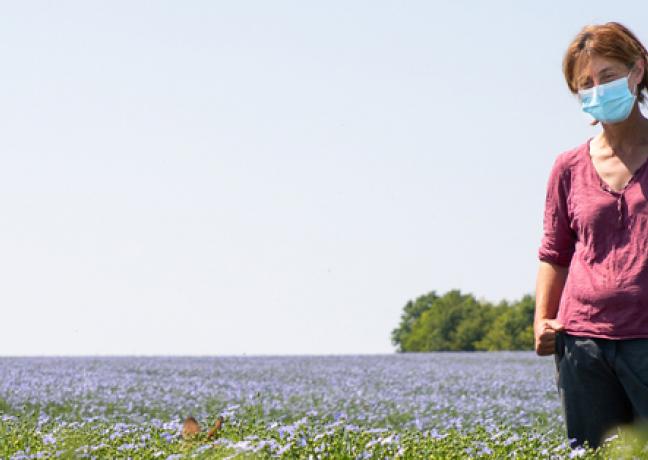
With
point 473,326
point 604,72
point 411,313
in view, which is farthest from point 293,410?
point 411,313

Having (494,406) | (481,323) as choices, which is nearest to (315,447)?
(494,406)

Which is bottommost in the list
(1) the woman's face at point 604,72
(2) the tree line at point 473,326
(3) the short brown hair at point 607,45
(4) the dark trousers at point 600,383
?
(4) the dark trousers at point 600,383

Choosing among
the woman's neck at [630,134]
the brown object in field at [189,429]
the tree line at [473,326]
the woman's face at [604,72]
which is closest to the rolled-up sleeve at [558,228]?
the woman's neck at [630,134]

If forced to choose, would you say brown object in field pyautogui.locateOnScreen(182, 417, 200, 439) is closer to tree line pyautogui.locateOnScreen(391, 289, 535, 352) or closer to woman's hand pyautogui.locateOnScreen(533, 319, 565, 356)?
woman's hand pyautogui.locateOnScreen(533, 319, 565, 356)

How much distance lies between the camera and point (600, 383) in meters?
3.81

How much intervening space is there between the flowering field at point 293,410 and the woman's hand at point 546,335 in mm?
410

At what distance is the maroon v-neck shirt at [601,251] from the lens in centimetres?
363

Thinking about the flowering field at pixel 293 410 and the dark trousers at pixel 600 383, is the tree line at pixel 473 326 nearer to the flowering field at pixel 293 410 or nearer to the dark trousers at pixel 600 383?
the flowering field at pixel 293 410

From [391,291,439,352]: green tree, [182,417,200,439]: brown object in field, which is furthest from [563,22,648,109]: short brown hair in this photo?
[391,291,439,352]: green tree

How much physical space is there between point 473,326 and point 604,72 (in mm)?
31676

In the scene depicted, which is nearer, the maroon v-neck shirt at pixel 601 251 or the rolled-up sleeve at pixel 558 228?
the maroon v-neck shirt at pixel 601 251

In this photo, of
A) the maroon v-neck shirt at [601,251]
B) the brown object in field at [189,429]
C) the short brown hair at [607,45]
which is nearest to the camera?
the maroon v-neck shirt at [601,251]

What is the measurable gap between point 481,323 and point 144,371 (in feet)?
64.6

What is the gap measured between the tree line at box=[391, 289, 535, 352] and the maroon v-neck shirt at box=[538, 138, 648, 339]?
28471mm
